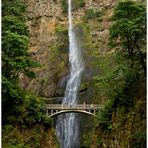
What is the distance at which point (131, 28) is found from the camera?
26422 millimetres

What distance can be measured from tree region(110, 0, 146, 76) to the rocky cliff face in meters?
17.1

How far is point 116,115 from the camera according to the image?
27.9 m

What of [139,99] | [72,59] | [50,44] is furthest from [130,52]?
[50,44]

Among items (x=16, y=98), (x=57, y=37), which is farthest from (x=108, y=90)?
(x=57, y=37)

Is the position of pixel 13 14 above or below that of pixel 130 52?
above

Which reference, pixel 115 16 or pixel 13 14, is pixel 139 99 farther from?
pixel 13 14

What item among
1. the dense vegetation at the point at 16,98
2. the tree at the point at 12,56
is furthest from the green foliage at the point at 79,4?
the tree at the point at 12,56

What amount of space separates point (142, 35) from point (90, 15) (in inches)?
1132

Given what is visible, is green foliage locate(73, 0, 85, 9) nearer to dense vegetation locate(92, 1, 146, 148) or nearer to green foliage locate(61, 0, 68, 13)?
green foliage locate(61, 0, 68, 13)

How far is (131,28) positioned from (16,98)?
836cm

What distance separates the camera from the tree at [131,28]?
26.4 meters

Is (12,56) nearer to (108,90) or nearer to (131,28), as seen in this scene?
(108,90)

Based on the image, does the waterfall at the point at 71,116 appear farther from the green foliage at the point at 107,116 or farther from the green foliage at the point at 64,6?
the green foliage at the point at 107,116

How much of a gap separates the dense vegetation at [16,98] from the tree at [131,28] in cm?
598
